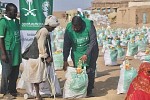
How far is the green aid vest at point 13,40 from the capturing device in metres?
6.20

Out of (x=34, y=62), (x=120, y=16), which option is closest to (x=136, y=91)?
(x=34, y=62)

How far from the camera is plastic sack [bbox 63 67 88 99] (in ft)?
21.2

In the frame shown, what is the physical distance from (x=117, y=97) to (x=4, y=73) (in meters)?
2.14

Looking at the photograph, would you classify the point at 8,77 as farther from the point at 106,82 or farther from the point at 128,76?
the point at 106,82

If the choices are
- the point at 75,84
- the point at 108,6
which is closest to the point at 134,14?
the point at 108,6


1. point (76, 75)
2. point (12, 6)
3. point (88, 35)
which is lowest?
point (76, 75)

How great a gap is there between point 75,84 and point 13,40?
1.32m

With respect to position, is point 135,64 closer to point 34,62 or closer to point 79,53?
point 79,53

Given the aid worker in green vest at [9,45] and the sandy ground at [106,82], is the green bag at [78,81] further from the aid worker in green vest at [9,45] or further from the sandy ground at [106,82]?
the aid worker in green vest at [9,45]

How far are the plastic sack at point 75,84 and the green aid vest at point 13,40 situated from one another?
0.95m

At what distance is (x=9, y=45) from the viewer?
6.24 metres

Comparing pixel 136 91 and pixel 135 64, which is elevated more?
pixel 136 91

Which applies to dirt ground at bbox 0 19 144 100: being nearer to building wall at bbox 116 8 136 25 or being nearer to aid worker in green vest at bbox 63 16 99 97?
aid worker in green vest at bbox 63 16 99 97

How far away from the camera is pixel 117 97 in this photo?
6887 mm
